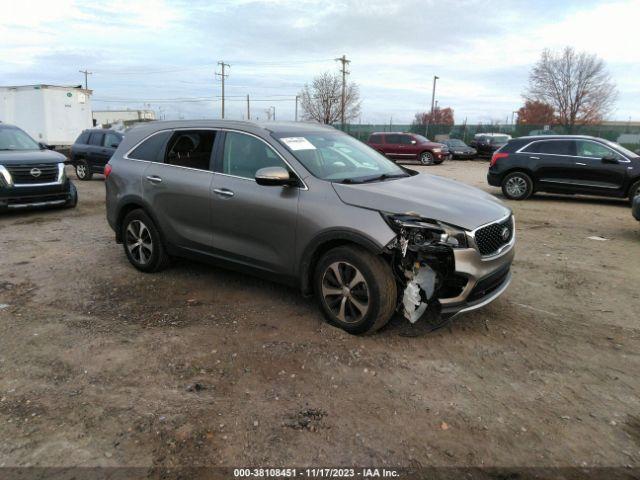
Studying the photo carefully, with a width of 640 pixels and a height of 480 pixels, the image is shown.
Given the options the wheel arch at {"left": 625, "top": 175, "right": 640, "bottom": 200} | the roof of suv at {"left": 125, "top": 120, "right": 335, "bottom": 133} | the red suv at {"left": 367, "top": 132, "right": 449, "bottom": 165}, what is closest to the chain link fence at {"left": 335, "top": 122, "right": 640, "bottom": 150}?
the red suv at {"left": 367, "top": 132, "right": 449, "bottom": 165}

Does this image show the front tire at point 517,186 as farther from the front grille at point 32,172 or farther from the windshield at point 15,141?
the windshield at point 15,141

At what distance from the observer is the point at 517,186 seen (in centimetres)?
1203

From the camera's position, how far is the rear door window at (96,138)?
1524cm

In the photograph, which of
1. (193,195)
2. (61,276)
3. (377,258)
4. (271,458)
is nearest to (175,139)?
(193,195)

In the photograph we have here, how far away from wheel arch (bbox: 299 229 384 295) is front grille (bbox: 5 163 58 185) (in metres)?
7.41

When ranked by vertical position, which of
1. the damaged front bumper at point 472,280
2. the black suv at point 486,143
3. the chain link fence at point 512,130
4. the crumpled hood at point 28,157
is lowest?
the damaged front bumper at point 472,280

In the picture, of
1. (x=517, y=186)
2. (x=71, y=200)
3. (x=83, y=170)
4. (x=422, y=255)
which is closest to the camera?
(x=422, y=255)

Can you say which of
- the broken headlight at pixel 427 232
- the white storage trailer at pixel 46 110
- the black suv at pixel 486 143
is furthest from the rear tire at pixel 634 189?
the white storage trailer at pixel 46 110

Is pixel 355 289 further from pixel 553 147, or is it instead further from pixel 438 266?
pixel 553 147

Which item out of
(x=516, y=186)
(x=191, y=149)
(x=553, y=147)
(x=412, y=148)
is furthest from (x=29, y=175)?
(x=412, y=148)

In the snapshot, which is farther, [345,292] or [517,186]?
[517,186]

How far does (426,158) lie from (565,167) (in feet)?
48.5

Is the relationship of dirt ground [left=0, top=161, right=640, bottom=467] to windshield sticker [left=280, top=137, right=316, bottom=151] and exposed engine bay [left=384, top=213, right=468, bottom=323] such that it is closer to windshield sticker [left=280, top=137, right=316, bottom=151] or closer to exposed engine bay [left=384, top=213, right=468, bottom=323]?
exposed engine bay [left=384, top=213, right=468, bottom=323]

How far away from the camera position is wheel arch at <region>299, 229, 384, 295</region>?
12.0 ft
